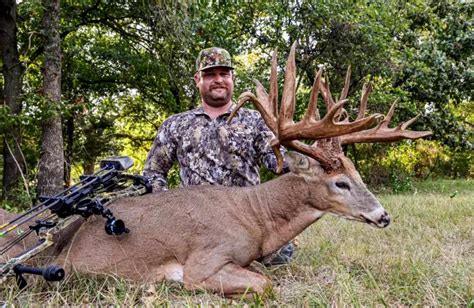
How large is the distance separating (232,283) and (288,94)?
4.70 feet

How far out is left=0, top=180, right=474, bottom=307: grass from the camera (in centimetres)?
302

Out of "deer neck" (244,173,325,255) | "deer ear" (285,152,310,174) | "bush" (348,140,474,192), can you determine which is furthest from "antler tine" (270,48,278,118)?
"bush" (348,140,474,192)

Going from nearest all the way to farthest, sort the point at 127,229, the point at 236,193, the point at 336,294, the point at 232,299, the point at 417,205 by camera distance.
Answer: the point at 336,294 → the point at 232,299 → the point at 127,229 → the point at 236,193 → the point at 417,205

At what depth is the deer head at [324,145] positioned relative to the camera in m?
3.71

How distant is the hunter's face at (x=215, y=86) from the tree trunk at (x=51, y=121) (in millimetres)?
4062

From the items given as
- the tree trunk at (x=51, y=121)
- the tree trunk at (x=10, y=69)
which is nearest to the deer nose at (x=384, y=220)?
the tree trunk at (x=51, y=121)

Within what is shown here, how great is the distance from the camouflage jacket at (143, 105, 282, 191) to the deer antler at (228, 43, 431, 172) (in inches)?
30.2

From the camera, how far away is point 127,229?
3643 mm

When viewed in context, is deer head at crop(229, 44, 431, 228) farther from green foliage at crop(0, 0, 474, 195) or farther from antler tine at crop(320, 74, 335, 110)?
green foliage at crop(0, 0, 474, 195)

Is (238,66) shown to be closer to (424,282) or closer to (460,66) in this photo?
(460,66)

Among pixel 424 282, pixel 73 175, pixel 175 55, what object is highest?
pixel 175 55

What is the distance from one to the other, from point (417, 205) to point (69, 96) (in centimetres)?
896

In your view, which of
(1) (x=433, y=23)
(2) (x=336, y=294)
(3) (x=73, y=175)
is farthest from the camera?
(3) (x=73, y=175)

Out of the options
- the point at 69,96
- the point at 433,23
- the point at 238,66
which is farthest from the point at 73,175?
the point at 433,23
